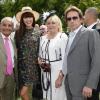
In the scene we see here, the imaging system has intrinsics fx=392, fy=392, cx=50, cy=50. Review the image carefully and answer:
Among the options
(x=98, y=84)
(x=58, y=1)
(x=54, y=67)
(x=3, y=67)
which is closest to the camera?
(x=98, y=84)

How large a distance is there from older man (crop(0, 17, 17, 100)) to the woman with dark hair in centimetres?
14

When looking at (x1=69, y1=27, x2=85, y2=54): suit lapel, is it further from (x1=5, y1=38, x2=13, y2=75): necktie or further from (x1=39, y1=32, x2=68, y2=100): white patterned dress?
(x1=5, y1=38, x2=13, y2=75): necktie

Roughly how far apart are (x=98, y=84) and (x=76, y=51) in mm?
525

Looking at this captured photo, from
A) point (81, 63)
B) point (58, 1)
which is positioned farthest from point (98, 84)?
point (58, 1)

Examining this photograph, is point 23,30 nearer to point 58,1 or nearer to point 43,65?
point 43,65

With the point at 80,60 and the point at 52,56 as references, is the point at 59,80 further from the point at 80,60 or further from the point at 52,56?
the point at 80,60

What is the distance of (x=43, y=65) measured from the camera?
21.1ft

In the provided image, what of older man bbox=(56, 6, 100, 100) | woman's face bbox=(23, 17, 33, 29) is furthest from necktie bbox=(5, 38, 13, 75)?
older man bbox=(56, 6, 100, 100)

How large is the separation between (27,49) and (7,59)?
0.40 m

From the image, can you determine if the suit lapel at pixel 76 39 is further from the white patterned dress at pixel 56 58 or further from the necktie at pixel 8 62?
the necktie at pixel 8 62

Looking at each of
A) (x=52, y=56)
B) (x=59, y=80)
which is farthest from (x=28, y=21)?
(x=59, y=80)

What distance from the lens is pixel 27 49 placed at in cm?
700

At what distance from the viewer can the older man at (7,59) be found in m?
6.86

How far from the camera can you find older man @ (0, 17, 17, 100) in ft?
22.5
